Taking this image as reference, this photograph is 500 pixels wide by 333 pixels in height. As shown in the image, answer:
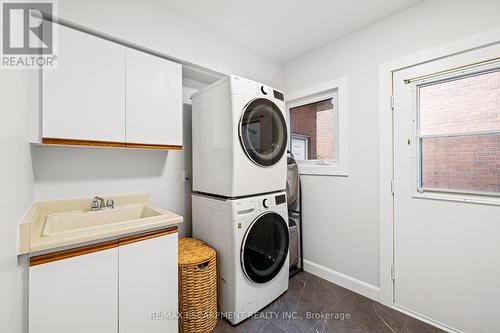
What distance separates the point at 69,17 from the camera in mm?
1458

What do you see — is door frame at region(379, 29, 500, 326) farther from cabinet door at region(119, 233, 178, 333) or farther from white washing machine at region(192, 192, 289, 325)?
cabinet door at region(119, 233, 178, 333)

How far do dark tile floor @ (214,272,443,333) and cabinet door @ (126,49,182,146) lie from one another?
63.2 inches

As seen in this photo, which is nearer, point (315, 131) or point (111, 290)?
point (111, 290)

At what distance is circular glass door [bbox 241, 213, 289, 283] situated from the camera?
177 centimetres

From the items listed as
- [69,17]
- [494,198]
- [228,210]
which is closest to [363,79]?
[494,198]

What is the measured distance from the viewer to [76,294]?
3.66 ft

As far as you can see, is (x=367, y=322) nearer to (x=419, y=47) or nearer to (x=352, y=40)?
(x=419, y=47)

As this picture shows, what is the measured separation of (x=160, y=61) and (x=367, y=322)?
8.77 feet

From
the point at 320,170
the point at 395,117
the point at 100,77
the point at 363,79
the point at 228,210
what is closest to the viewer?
the point at 100,77

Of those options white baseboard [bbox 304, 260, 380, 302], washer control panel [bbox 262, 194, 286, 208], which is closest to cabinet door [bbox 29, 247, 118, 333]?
washer control panel [bbox 262, 194, 286, 208]

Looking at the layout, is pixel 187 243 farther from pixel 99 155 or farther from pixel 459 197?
pixel 459 197

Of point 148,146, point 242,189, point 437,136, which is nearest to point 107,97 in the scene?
point 148,146
